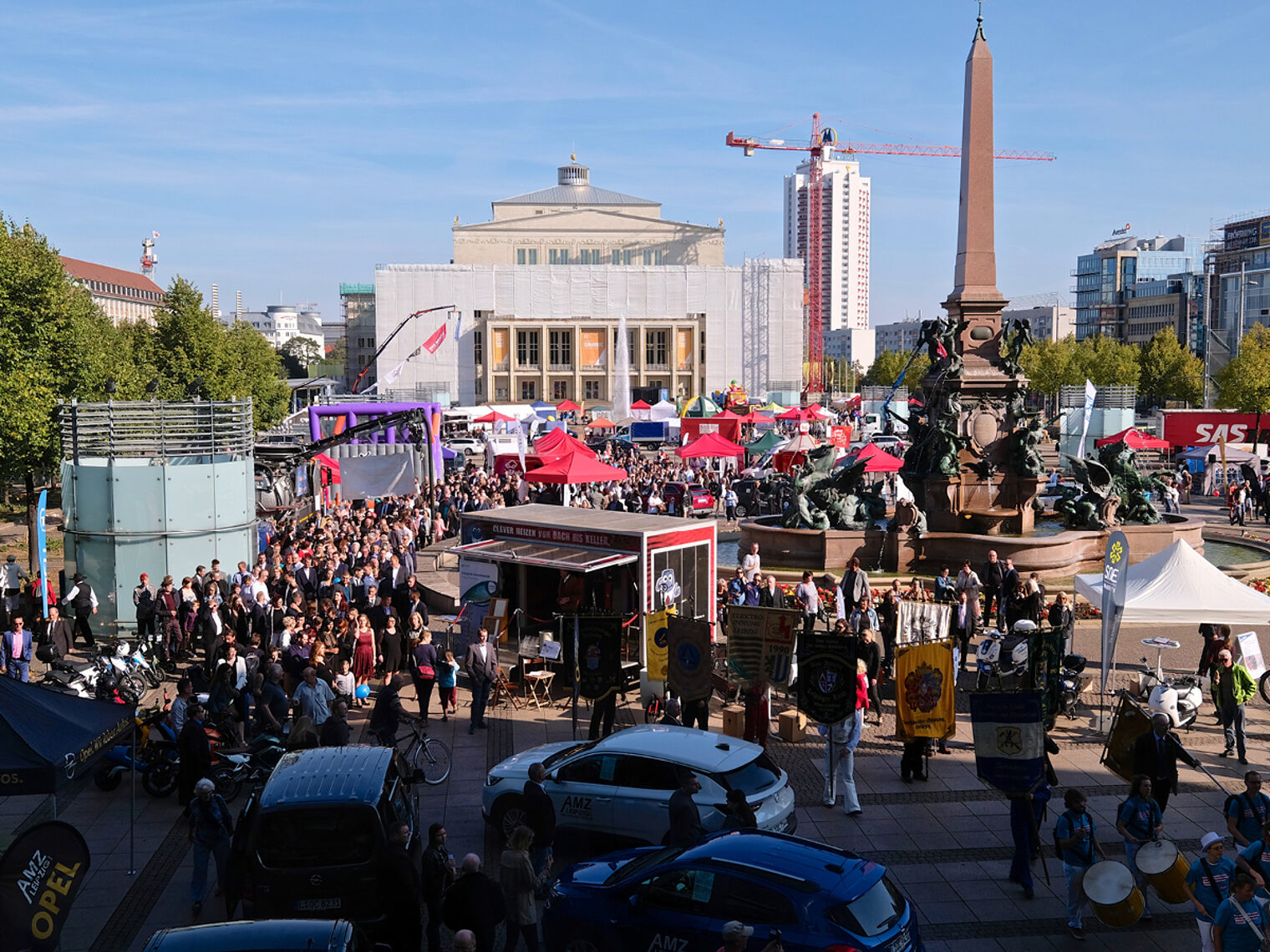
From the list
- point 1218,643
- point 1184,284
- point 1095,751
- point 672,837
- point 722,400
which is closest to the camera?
point 672,837

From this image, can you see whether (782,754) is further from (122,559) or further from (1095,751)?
(122,559)

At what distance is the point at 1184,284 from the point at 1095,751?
139m

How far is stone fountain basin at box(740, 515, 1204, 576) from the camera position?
78.0ft

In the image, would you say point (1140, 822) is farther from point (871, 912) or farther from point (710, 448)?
point (710, 448)

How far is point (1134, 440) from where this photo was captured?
43.3 metres

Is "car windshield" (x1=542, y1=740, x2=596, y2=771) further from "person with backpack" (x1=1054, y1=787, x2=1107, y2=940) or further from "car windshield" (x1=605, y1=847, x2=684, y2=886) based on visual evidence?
"person with backpack" (x1=1054, y1=787, x2=1107, y2=940)

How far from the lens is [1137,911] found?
9.13m

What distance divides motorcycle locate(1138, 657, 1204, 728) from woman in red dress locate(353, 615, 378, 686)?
34.1 ft

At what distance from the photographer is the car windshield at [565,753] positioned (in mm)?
11359

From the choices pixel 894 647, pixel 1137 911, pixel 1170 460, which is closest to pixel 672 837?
pixel 1137 911

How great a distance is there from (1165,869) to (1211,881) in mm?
1258

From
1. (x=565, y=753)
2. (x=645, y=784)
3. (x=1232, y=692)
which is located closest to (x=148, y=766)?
(x=565, y=753)

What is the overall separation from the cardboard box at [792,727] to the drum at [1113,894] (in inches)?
221

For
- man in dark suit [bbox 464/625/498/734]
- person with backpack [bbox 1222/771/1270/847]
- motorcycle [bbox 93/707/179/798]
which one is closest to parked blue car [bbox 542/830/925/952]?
person with backpack [bbox 1222/771/1270/847]
